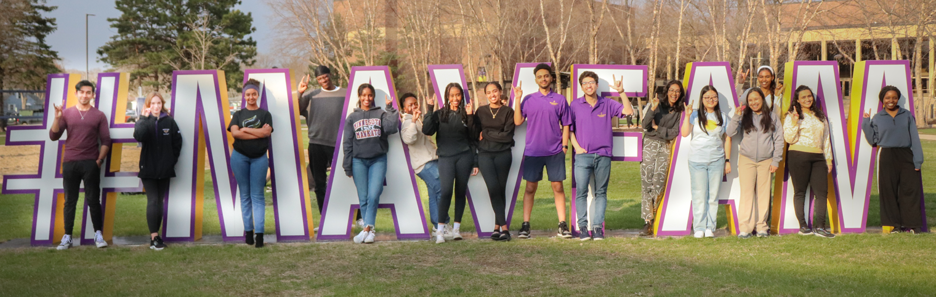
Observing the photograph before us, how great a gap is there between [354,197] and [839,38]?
4280 centimetres

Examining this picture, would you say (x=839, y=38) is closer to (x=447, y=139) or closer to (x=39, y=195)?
(x=447, y=139)

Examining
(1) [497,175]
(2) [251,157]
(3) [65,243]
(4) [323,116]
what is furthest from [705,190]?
(3) [65,243]

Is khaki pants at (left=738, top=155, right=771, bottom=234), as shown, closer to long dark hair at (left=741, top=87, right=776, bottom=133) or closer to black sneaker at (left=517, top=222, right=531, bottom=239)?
long dark hair at (left=741, top=87, right=776, bottom=133)

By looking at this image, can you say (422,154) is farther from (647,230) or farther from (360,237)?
(647,230)

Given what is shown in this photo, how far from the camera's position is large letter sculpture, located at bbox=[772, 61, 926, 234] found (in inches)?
331

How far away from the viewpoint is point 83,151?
762 centimetres

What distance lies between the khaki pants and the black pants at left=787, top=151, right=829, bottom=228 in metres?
0.37

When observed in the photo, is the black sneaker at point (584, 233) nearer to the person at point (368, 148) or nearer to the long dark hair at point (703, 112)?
the long dark hair at point (703, 112)

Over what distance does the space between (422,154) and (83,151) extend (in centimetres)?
367

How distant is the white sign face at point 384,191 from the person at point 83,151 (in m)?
2.46

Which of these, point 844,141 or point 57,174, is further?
point 844,141

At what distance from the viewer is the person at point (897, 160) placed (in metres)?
8.09

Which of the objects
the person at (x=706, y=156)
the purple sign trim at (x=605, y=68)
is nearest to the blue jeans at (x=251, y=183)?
the purple sign trim at (x=605, y=68)

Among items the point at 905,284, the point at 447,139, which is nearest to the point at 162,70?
the point at 447,139
